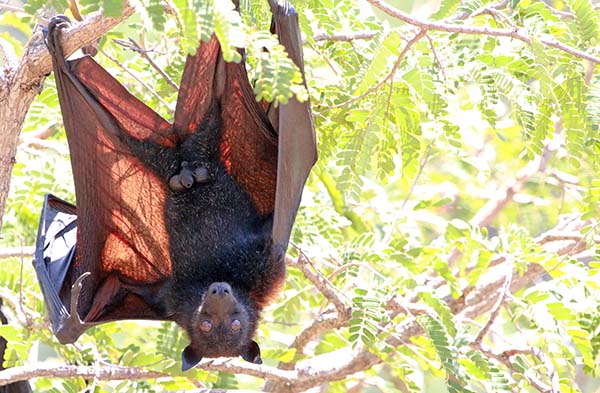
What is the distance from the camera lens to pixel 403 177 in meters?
5.96

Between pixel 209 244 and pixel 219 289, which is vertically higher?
pixel 209 244

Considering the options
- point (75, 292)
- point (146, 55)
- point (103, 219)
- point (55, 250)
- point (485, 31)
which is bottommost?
point (55, 250)

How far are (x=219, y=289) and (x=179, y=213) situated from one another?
1.93 ft

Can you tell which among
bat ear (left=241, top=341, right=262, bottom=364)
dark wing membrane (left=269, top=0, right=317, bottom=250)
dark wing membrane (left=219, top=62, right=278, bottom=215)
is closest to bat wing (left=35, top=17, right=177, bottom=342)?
dark wing membrane (left=219, top=62, right=278, bottom=215)

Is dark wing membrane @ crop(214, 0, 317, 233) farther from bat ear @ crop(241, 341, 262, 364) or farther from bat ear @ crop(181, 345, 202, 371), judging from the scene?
bat ear @ crop(181, 345, 202, 371)

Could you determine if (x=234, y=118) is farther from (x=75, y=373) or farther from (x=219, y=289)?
(x=75, y=373)

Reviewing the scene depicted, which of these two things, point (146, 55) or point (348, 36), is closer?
point (146, 55)

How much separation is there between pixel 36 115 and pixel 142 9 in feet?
13.7

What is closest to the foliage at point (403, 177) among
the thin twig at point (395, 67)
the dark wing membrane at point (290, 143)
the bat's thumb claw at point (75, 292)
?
the thin twig at point (395, 67)

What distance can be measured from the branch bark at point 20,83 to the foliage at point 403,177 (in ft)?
1.01

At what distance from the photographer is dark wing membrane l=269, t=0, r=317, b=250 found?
4.46m

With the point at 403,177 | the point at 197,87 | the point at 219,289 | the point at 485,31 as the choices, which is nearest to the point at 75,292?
the point at 219,289

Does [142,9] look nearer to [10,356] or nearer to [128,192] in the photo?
[128,192]

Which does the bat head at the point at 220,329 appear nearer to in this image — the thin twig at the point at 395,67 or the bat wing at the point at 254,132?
the bat wing at the point at 254,132
